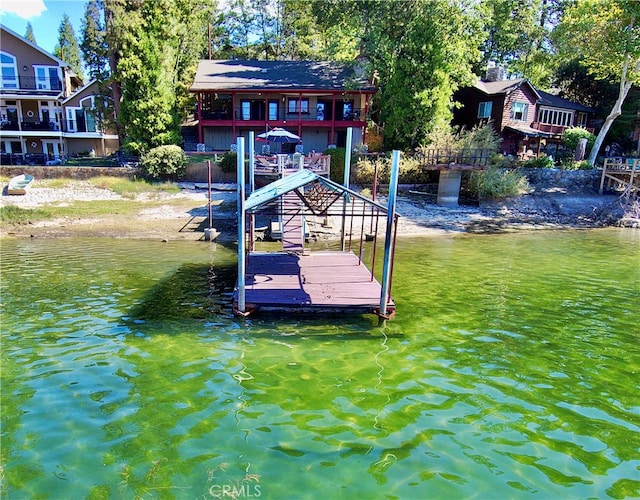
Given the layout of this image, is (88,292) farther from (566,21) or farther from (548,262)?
(566,21)

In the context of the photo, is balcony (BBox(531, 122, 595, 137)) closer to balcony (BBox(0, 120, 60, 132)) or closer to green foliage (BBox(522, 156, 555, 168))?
green foliage (BBox(522, 156, 555, 168))

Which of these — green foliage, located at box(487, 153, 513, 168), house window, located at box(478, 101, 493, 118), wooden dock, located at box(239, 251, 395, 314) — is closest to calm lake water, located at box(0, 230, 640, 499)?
wooden dock, located at box(239, 251, 395, 314)

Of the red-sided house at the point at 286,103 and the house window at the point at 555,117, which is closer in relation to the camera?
the red-sided house at the point at 286,103

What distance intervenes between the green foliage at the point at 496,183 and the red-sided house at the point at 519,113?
43.8 ft

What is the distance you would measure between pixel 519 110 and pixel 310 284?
3940 cm

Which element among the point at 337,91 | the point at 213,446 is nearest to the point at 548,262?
the point at 213,446

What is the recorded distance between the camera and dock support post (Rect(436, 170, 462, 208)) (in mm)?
31062

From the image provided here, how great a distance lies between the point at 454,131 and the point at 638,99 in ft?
78.2

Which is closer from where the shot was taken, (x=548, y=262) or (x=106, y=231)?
(x=548, y=262)

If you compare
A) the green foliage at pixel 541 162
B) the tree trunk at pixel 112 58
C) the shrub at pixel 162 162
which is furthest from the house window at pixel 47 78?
the green foliage at pixel 541 162

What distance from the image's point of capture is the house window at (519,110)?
43484mm

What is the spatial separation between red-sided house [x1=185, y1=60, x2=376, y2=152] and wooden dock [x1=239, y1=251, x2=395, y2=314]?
972 inches

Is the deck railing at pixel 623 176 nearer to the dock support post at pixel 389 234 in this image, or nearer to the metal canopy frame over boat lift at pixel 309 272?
the metal canopy frame over boat lift at pixel 309 272

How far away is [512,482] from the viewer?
6.15 m
